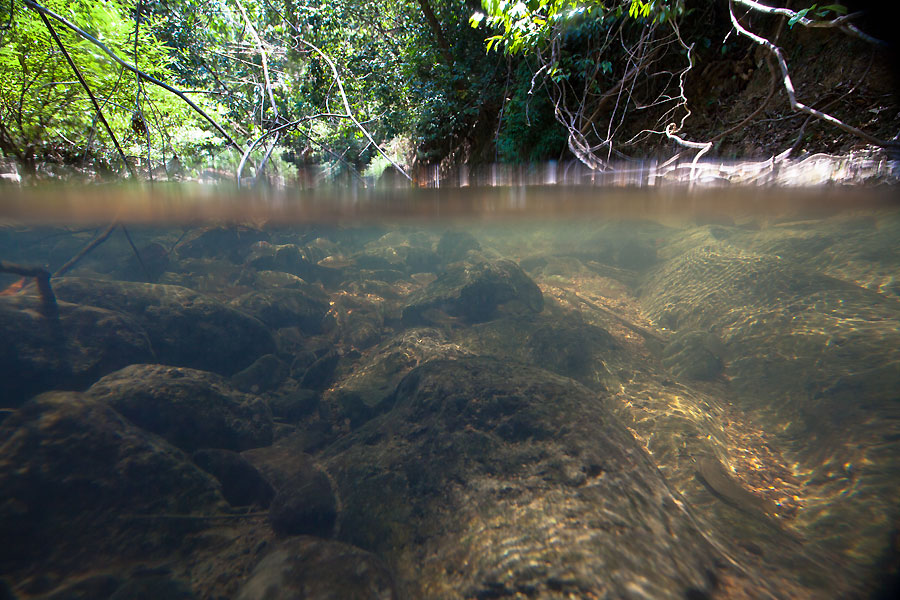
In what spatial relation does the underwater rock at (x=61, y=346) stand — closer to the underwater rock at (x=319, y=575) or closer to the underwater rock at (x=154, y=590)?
the underwater rock at (x=154, y=590)

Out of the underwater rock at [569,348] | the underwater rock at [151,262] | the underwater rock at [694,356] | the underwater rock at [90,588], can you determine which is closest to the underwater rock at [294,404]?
the underwater rock at [90,588]

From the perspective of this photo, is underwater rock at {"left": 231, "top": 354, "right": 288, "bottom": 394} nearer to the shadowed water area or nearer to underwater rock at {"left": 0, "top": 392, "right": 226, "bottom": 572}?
the shadowed water area

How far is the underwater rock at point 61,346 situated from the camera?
546cm

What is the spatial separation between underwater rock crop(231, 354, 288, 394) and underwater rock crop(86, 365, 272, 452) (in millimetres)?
1203

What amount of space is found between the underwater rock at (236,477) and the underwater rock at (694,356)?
8147mm

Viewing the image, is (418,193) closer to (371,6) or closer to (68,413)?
(68,413)

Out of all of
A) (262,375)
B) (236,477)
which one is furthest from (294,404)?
(236,477)

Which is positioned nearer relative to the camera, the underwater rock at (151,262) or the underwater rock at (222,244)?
the underwater rock at (151,262)

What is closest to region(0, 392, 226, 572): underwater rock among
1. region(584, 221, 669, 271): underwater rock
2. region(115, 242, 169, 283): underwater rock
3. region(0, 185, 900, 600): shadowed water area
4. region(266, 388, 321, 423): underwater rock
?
region(0, 185, 900, 600): shadowed water area

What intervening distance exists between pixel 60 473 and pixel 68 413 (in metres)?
0.75

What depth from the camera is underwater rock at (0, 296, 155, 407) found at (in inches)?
215

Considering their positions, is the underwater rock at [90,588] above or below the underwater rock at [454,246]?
below

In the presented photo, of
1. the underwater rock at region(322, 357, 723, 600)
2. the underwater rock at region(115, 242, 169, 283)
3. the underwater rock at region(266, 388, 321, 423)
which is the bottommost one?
the underwater rock at region(266, 388, 321, 423)

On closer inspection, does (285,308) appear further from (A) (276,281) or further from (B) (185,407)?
(B) (185,407)
